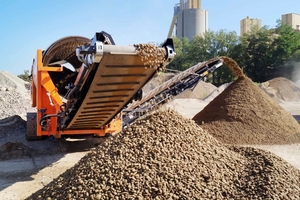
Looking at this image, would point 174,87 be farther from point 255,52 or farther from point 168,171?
point 255,52

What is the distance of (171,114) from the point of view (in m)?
4.26

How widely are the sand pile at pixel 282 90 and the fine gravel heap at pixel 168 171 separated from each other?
1921cm

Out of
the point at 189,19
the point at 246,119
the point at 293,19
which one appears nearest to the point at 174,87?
the point at 246,119

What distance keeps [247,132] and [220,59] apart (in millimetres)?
2862

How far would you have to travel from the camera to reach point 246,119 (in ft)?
29.0

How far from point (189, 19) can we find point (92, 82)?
42976 mm

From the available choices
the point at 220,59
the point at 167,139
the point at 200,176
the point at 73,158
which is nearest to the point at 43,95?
the point at 73,158

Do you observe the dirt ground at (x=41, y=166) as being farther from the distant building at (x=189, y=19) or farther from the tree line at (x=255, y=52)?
the distant building at (x=189, y=19)

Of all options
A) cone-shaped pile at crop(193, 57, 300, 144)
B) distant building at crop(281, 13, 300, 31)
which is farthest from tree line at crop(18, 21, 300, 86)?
cone-shaped pile at crop(193, 57, 300, 144)

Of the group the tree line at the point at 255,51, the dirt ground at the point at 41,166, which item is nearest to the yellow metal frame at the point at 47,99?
the dirt ground at the point at 41,166

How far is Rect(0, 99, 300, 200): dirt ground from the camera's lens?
470 cm

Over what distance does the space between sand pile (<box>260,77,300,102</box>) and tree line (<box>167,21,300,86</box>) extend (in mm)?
5792

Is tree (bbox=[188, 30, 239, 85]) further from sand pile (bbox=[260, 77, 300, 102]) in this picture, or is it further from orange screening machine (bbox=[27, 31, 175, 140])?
orange screening machine (bbox=[27, 31, 175, 140])

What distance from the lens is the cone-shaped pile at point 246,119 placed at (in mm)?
8305
